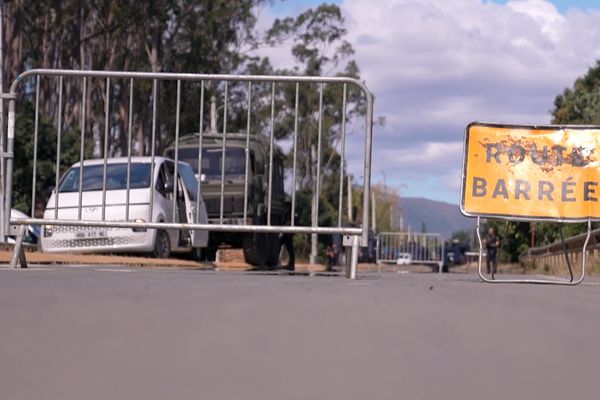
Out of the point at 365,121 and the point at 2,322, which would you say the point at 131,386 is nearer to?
the point at 2,322

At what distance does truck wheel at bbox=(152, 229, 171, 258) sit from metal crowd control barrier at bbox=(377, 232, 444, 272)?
97.0 feet

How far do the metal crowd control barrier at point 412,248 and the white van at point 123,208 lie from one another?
2762 centimetres

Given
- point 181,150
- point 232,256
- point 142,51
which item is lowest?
point 232,256

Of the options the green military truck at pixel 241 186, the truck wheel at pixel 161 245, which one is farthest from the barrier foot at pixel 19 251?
the truck wheel at pixel 161 245

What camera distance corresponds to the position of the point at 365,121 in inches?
313

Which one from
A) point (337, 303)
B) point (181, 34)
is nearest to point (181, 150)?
point (337, 303)

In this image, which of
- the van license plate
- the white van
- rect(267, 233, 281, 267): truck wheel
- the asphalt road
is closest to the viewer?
the asphalt road

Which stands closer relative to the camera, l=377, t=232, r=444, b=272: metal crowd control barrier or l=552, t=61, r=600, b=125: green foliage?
l=552, t=61, r=600, b=125: green foliage

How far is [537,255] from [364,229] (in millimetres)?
23804

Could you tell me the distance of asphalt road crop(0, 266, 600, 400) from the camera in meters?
3.12

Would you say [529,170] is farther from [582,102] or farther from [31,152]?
[582,102]

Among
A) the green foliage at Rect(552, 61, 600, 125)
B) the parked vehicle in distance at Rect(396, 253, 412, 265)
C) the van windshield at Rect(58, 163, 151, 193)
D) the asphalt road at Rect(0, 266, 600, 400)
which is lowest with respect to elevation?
the parked vehicle in distance at Rect(396, 253, 412, 265)

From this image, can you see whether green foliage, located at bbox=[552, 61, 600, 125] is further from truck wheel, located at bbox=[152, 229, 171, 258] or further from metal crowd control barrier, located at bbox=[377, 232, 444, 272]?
truck wheel, located at bbox=[152, 229, 171, 258]

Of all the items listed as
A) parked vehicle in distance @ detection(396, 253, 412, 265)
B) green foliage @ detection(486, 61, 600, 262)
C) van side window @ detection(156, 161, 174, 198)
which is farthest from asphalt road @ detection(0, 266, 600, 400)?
parked vehicle in distance @ detection(396, 253, 412, 265)
